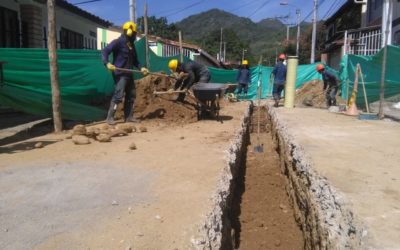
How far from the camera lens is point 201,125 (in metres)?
8.83

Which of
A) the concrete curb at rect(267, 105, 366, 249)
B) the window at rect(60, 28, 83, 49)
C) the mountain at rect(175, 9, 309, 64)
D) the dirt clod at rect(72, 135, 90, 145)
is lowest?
the concrete curb at rect(267, 105, 366, 249)

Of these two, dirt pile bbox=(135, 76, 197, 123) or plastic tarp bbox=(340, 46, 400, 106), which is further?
plastic tarp bbox=(340, 46, 400, 106)

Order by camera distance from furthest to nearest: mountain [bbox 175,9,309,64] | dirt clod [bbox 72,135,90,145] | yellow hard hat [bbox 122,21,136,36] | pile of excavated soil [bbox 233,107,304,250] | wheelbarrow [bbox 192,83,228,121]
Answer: mountain [bbox 175,9,309,64] → wheelbarrow [bbox 192,83,228,121] → yellow hard hat [bbox 122,21,136,36] → dirt clod [bbox 72,135,90,145] → pile of excavated soil [bbox 233,107,304,250]

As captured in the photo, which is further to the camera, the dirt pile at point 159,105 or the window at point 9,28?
the window at point 9,28

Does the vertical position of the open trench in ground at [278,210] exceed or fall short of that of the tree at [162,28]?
it falls short

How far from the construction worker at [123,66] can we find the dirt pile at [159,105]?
2.36 ft

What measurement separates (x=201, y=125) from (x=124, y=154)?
11.2 feet

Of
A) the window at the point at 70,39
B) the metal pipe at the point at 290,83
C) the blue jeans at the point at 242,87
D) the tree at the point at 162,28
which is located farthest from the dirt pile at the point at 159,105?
the tree at the point at 162,28

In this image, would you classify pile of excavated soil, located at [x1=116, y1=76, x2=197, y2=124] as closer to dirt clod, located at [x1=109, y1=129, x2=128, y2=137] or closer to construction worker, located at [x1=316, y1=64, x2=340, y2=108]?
dirt clod, located at [x1=109, y1=129, x2=128, y2=137]

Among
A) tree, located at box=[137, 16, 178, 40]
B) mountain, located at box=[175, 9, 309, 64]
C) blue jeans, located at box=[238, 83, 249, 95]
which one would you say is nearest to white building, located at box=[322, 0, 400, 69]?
blue jeans, located at box=[238, 83, 249, 95]

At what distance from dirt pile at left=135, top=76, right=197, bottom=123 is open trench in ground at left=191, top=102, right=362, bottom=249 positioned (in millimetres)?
1915

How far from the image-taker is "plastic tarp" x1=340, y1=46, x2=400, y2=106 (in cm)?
1074

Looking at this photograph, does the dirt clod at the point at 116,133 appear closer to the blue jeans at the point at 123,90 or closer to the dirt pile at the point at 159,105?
the blue jeans at the point at 123,90

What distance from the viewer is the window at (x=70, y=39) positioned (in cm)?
1505
